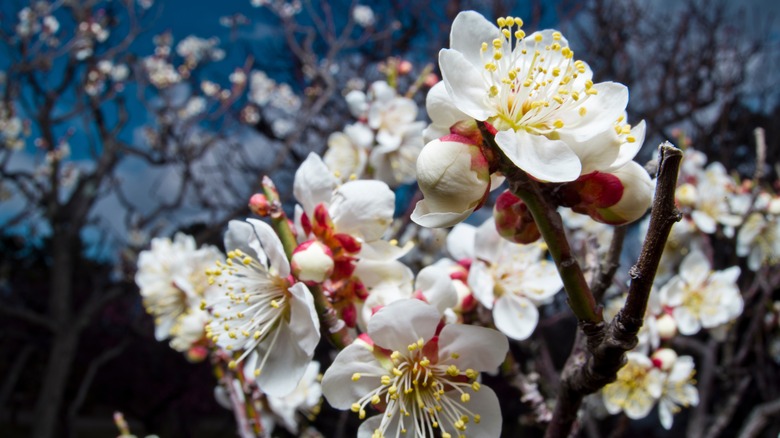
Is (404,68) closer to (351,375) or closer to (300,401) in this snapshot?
(300,401)

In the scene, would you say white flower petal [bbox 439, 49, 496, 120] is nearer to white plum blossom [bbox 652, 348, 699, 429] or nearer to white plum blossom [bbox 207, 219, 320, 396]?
white plum blossom [bbox 207, 219, 320, 396]

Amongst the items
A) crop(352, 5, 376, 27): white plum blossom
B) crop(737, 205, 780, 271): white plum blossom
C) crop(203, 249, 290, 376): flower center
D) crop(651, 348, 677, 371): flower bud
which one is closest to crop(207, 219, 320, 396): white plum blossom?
crop(203, 249, 290, 376): flower center

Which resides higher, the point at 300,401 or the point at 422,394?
the point at 422,394

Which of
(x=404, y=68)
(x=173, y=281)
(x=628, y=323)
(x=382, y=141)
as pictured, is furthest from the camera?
(x=404, y=68)

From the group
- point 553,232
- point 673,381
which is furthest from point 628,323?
point 673,381

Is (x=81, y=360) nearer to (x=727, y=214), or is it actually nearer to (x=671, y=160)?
(x=727, y=214)

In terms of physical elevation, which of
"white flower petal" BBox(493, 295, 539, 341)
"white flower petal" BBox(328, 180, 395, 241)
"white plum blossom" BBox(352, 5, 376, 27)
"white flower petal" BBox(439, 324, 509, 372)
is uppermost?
"white flower petal" BBox(328, 180, 395, 241)

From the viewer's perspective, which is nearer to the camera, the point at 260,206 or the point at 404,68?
the point at 260,206
